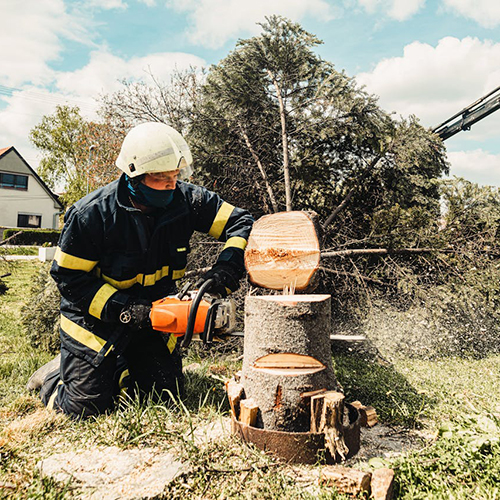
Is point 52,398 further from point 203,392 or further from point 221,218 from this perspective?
point 221,218

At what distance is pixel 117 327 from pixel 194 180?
2446 millimetres

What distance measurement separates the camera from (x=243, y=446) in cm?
213

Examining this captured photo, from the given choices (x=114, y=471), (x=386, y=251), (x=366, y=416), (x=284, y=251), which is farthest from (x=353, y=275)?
(x=114, y=471)

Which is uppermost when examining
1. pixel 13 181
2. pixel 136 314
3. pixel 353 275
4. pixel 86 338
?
pixel 13 181

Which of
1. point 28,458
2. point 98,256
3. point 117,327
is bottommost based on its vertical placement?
point 28,458

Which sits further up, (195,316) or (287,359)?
(195,316)

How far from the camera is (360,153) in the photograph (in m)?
4.74

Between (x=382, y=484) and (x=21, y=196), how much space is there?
31.2 m

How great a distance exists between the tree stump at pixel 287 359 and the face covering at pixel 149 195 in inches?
36.5

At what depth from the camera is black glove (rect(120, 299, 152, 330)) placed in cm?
262

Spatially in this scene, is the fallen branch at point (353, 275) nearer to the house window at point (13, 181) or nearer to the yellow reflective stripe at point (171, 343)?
the yellow reflective stripe at point (171, 343)

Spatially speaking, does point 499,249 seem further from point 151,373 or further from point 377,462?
point 151,373

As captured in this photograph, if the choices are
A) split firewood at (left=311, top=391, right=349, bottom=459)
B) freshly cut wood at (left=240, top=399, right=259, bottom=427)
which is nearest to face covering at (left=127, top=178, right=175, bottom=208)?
freshly cut wood at (left=240, top=399, right=259, bottom=427)

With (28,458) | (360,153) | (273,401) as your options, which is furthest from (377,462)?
(360,153)
